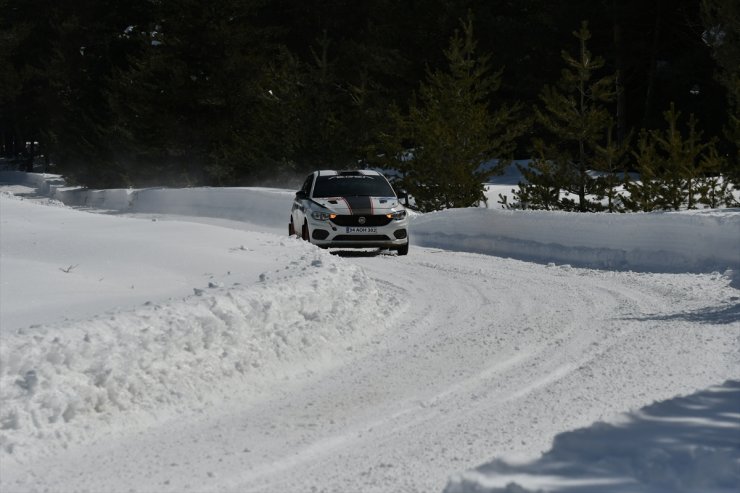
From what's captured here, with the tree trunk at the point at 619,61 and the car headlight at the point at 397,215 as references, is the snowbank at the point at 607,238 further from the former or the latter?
the tree trunk at the point at 619,61

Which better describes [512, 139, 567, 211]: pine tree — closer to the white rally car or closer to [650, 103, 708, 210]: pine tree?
[650, 103, 708, 210]: pine tree

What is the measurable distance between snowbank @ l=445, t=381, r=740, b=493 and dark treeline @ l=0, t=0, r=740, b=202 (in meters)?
26.8

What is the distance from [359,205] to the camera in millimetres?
19078

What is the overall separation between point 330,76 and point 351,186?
20753mm

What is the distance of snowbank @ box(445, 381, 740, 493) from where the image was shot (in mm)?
4785

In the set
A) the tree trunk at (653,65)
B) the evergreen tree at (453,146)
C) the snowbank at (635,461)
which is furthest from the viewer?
the tree trunk at (653,65)

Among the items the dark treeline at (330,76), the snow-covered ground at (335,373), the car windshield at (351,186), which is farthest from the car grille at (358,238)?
the dark treeline at (330,76)

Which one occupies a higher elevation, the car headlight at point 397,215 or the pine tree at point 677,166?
the pine tree at point 677,166

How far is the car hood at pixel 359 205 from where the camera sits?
19.0m

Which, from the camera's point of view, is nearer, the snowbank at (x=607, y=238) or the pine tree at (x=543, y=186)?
the snowbank at (x=607, y=238)

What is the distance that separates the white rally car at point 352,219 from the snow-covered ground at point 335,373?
3744mm

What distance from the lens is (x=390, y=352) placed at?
376 inches

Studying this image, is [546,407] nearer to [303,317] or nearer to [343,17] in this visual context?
[303,317]

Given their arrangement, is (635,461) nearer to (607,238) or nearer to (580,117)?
(607,238)
